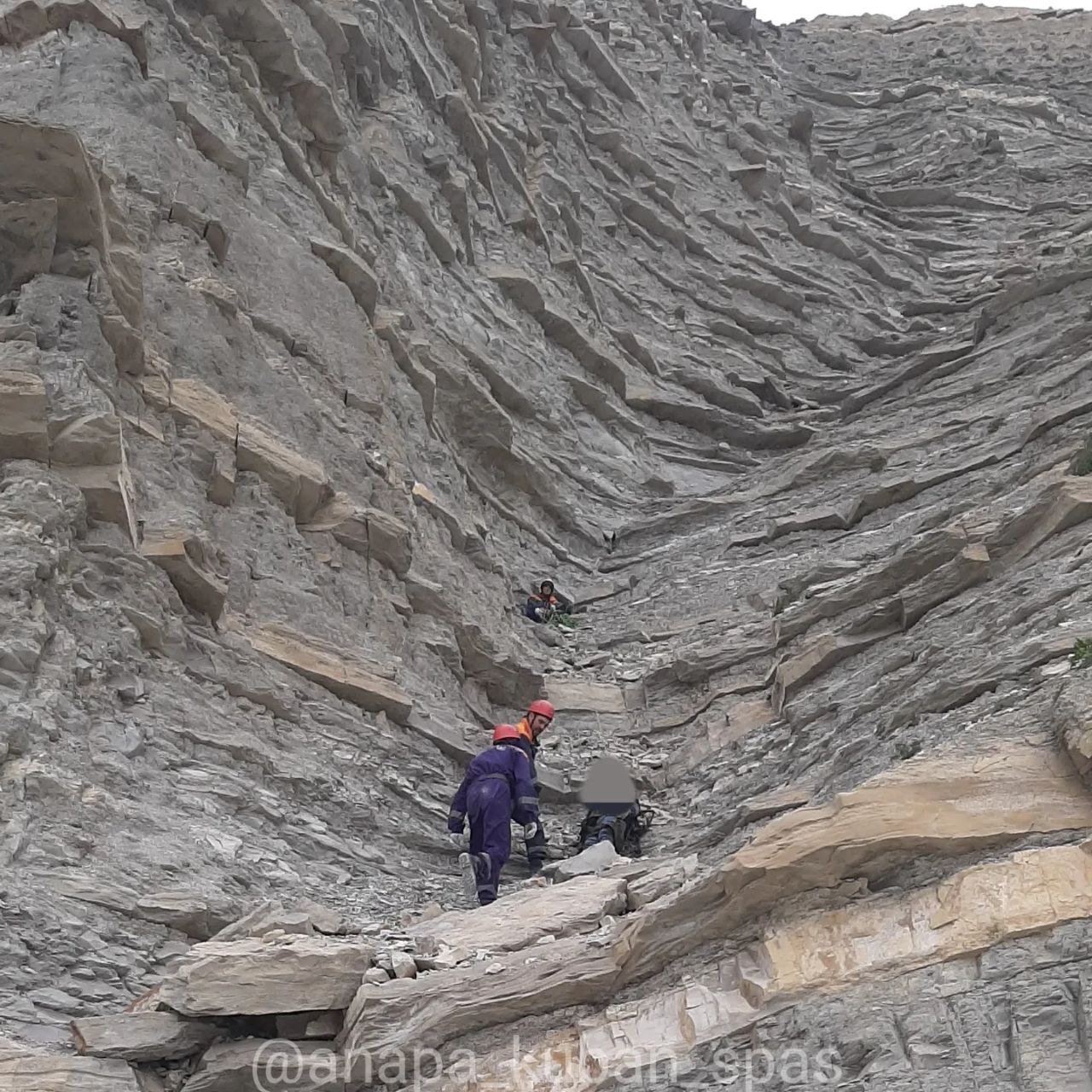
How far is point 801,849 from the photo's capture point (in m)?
6.56

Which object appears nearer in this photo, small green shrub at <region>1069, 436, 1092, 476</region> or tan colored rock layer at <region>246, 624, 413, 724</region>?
tan colored rock layer at <region>246, 624, 413, 724</region>

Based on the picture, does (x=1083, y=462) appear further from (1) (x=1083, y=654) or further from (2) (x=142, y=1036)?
(2) (x=142, y=1036)

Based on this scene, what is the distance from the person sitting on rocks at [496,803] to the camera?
9.84 meters

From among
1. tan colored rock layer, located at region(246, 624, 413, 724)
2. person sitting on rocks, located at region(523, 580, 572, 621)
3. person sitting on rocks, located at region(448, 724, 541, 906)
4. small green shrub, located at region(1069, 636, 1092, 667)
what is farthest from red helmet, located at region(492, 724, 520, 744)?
person sitting on rocks, located at region(523, 580, 572, 621)

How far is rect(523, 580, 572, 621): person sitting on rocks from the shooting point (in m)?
17.7

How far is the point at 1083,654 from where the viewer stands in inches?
327

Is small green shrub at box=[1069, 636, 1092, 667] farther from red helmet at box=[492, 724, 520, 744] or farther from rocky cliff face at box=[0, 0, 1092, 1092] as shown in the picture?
red helmet at box=[492, 724, 520, 744]

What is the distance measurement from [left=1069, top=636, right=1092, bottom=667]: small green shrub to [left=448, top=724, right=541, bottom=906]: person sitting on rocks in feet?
12.3

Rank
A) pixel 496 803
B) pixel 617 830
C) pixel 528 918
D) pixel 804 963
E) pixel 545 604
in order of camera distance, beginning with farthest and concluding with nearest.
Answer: pixel 545 604 → pixel 617 830 → pixel 496 803 → pixel 528 918 → pixel 804 963

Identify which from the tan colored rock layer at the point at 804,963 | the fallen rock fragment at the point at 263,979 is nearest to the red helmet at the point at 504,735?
the fallen rock fragment at the point at 263,979

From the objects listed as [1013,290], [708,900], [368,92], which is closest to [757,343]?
[1013,290]

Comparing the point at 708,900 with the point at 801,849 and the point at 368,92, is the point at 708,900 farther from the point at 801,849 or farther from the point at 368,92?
the point at 368,92

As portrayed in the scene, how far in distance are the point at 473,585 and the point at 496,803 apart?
6.52m

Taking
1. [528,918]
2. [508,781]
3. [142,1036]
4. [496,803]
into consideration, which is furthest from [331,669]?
[142,1036]
